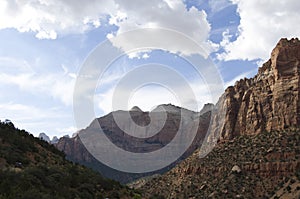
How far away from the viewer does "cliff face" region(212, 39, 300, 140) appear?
9362 centimetres

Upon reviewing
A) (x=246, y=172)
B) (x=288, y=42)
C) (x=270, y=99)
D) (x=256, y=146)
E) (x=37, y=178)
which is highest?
(x=288, y=42)

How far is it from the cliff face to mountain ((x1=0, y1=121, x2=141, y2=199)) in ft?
236

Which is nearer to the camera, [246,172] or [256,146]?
[246,172]

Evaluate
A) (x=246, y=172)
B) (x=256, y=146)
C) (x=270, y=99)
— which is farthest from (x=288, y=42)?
(x=246, y=172)

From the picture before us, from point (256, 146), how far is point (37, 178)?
70.6 m

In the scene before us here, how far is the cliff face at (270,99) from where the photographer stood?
93625mm

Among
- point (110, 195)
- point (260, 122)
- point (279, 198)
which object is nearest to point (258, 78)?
point (260, 122)

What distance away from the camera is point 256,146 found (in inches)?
3344

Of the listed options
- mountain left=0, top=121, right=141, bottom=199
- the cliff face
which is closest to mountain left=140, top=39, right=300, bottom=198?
the cliff face

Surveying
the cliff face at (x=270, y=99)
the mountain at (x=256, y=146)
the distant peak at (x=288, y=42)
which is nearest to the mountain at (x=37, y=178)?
the mountain at (x=256, y=146)

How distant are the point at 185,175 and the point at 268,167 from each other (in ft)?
79.1

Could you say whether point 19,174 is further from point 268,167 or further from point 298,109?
point 298,109

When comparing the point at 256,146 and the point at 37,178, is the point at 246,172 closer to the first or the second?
the point at 256,146

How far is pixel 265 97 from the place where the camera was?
331ft
